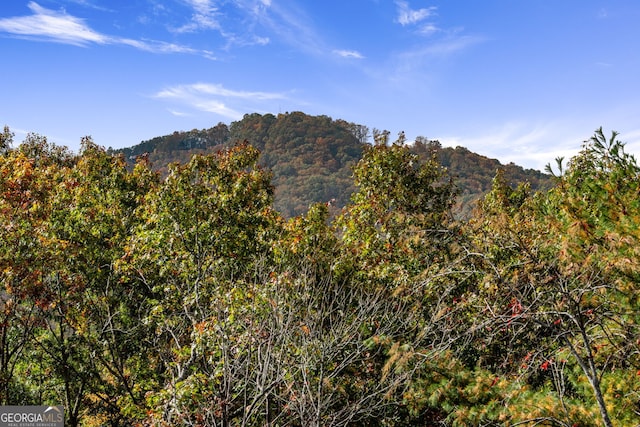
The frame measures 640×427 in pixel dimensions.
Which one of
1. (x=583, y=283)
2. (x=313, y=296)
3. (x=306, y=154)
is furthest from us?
(x=306, y=154)

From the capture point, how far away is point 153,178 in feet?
47.8

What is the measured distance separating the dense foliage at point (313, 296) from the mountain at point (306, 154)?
51439mm

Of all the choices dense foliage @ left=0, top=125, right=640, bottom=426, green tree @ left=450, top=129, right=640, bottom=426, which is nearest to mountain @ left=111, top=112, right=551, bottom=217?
dense foliage @ left=0, top=125, right=640, bottom=426

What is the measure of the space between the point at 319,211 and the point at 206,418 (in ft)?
24.7

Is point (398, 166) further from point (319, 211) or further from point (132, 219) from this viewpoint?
point (132, 219)

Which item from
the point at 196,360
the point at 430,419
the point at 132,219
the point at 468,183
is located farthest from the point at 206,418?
the point at 468,183

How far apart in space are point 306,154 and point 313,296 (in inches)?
3463

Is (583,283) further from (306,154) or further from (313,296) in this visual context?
(306,154)

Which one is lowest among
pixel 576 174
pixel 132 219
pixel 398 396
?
pixel 398 396

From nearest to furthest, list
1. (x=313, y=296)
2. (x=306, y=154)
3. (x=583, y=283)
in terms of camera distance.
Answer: (x=583, y=283), (x=313, y=296), (x=306, y=154)

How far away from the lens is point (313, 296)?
834 cm

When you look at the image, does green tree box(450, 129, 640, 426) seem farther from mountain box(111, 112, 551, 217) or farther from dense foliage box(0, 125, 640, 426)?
mountain box(111, 112, 551, 217)

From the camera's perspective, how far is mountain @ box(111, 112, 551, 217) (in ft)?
237

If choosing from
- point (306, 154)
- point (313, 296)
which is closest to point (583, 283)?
point (313, 296)
